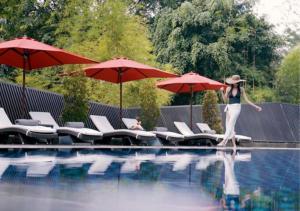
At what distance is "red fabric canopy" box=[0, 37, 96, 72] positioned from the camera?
10.9m

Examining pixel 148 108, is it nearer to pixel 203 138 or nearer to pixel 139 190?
pixel 203 138

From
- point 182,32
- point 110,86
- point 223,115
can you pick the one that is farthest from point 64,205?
point 182,32

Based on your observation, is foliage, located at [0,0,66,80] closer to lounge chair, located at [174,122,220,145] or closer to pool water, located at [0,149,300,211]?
lounge chair, located at [174,122,220,145]

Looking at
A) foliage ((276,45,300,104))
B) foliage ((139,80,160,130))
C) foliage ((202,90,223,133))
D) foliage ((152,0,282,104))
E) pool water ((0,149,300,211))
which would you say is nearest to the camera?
pool water ((0,149,300,211))

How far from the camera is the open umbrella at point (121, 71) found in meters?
13.0

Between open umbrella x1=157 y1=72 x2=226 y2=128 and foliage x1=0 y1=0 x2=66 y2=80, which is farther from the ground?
foliage x1=0 y1=0 x2=66 y2=80

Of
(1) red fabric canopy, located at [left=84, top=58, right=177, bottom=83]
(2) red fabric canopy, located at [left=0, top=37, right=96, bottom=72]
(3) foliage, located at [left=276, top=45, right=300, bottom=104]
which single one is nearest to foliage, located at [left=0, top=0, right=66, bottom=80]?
(1) red fabric canopy, located at [left=84, top=58, right=177, bottom=83]

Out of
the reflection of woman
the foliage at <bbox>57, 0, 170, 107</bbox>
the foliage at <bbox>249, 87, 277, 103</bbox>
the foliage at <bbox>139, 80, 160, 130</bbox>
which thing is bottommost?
the reflection of woman

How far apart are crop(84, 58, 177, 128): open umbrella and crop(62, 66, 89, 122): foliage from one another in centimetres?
50

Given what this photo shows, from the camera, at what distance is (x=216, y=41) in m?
27.5

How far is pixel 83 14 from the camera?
67.3ft

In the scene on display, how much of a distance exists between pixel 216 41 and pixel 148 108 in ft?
41.1

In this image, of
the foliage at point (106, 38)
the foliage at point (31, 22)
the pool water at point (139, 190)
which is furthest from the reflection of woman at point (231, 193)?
the foliage at point (31, 22)

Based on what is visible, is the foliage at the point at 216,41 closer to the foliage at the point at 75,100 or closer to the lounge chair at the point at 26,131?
the foliage at the point at 75,100
